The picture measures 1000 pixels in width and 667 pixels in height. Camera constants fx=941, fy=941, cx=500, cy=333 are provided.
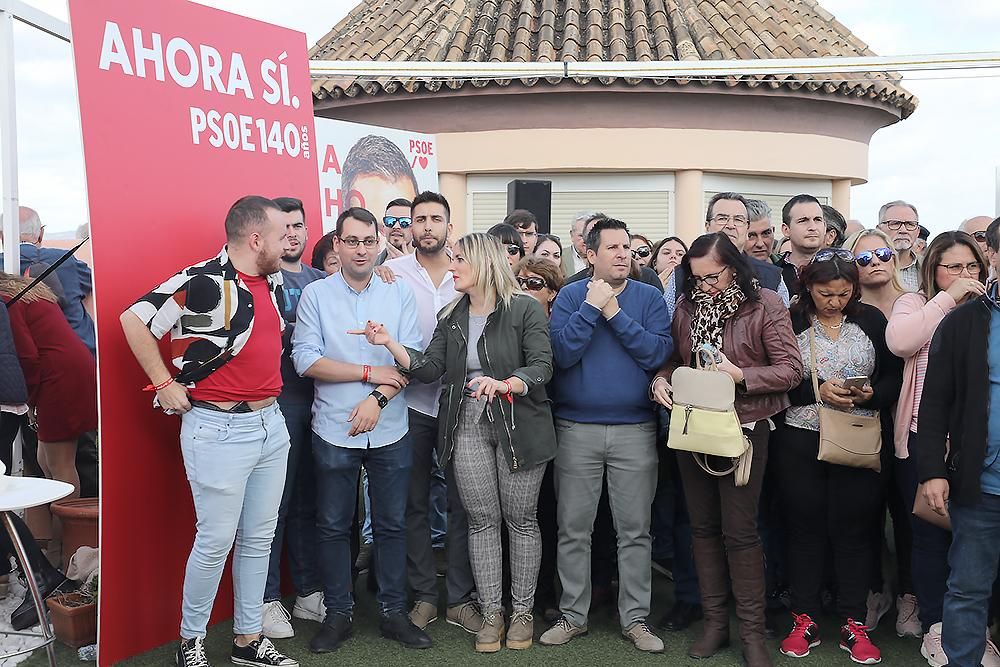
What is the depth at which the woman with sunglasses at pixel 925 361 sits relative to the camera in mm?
4230

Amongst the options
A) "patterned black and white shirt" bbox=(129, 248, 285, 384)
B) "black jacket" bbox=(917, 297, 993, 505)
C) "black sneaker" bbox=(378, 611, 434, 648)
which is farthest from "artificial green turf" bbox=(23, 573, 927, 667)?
"patterned black and white shirt" bbox=(129, 248, 285, 384)

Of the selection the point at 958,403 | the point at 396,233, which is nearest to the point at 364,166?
the point at 396,233

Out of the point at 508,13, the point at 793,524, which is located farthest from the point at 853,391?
the point at 508,13

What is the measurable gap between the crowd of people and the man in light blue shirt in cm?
1

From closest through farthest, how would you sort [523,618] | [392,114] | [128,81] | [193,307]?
[193,307], [128,81], [523,618], [392,114]

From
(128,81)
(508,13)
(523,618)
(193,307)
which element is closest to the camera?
(193,307)

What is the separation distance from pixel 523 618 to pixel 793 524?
55.0 inches

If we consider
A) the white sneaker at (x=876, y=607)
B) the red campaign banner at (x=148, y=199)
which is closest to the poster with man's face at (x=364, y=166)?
the red campaign banner at (x=148, y=199)

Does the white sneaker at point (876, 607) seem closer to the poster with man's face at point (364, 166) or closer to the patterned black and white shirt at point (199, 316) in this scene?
the patterned black and white shirt at point (199, 316)

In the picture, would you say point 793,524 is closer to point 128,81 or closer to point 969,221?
point 969,221

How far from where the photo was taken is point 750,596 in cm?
433

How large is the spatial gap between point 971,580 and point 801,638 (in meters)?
1.01

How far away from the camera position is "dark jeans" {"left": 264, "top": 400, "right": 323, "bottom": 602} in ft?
15.6

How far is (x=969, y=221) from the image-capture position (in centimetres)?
668
